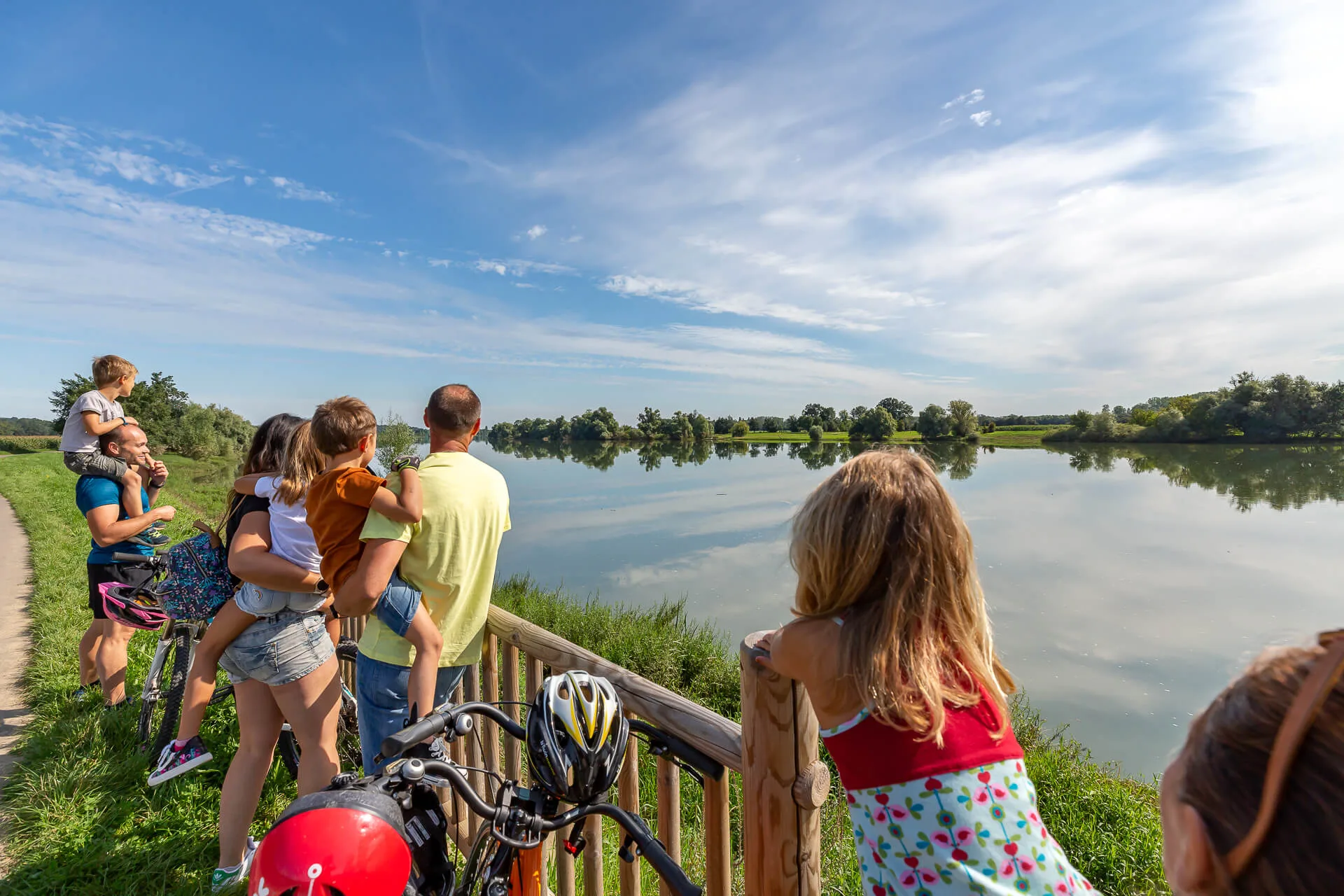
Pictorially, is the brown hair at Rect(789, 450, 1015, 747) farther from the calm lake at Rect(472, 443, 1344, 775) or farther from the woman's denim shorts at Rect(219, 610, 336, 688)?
the woman's denim shorts at Rect(219, 610, 336, 688)

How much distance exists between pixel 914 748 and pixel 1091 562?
802 inches

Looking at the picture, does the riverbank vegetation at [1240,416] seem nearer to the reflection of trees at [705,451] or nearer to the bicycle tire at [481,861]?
the reflection of trees at [705,451]

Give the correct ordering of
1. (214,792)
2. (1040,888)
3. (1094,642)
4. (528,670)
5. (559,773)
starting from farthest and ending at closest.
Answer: (1094,642)
(214,792)
(528,670)
(559,773)
(1040,888)

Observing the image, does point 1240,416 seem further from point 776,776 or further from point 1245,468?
point 776,776

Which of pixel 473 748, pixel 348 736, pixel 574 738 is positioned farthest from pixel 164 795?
pixel 574 738

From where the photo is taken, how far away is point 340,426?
2.61m

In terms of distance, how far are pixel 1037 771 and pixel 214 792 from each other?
6.76 metres

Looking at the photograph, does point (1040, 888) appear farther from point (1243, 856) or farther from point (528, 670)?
point (528, 670)

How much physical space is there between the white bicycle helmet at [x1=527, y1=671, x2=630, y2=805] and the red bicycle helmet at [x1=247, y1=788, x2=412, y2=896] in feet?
0.97

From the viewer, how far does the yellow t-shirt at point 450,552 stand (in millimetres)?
2477

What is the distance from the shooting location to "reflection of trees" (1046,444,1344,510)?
27.0m

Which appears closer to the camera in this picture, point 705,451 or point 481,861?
point 481,861

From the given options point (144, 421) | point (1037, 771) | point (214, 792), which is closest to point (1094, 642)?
point (1037, 771)

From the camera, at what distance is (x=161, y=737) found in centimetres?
373
